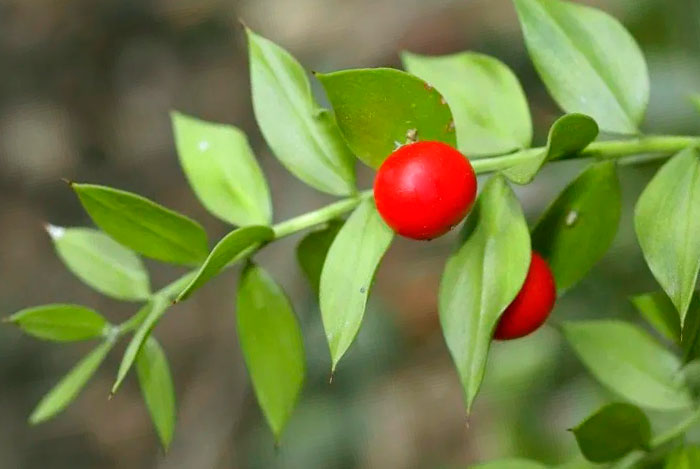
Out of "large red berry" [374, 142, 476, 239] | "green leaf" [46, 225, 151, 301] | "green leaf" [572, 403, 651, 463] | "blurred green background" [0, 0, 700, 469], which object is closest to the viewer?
"large red berry" [374, 142, 476, 239]

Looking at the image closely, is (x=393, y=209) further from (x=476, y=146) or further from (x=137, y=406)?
(x=137, y=406)

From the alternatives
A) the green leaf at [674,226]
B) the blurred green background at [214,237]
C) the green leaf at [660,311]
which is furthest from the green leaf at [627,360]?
the blurred green background at [214,237]

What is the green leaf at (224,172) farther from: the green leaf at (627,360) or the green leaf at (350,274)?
the green leaf at (627,360)

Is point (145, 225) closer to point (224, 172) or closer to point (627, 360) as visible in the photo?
point (224, 172)

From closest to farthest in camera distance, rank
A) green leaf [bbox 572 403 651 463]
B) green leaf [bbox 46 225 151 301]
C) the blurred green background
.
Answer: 1. green leaf [bbox 572 403 651 463]
2. green leaf [bbox 46 225 151 301]
3. the blurred green background

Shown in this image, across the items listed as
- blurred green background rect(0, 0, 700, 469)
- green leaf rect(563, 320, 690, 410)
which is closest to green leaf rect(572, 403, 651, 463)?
green leaf rect(563, 320, 690, 410)

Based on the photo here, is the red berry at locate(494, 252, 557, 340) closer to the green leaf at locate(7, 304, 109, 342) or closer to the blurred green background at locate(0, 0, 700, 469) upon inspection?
the green leaf at locate(7, 304, 109, 342)

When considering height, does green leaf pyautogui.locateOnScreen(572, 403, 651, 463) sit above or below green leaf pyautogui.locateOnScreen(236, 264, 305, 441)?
below
